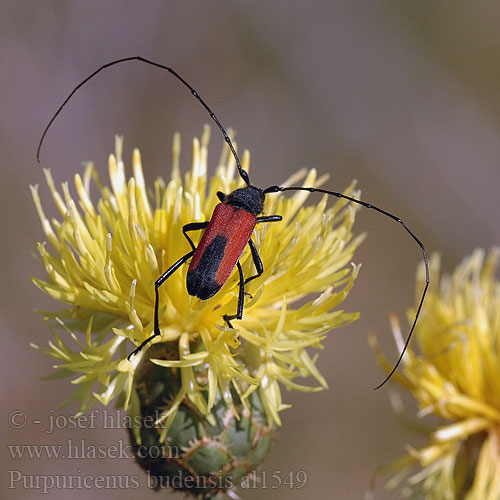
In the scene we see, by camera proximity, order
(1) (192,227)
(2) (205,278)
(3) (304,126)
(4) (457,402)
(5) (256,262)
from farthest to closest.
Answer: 1. (3) (304,126)
2. (4) (457,402)
3. (1) (192,227)
4. (5) (256,262)
5. (2) (205,278)

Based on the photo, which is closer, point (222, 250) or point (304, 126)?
point (222, 250)

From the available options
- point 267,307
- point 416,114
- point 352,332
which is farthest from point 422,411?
point 416,114

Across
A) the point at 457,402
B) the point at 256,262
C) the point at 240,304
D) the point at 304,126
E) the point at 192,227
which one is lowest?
the point at 457,402

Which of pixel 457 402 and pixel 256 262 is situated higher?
pixel 256 262

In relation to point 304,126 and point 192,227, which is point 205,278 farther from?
point 304,126

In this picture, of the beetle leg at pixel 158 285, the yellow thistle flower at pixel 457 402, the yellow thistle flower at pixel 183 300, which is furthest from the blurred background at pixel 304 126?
the beetle leg at pixel 158 285

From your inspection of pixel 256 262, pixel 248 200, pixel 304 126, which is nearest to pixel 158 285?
pixel 256 262

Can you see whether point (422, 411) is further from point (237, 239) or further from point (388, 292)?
point (388, 292)

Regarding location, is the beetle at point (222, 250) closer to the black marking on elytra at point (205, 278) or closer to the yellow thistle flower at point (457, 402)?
the black marking on elytra at point (205, 278)

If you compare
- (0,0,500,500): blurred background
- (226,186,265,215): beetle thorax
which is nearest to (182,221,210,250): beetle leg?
(226,186,265,215): beetle thorax
